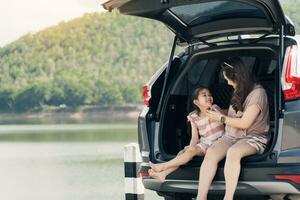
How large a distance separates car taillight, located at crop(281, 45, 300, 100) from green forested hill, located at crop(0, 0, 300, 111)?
104m

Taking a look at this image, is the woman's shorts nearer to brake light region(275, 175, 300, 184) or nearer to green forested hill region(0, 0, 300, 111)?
brake light region(275, 175, 300, 184)

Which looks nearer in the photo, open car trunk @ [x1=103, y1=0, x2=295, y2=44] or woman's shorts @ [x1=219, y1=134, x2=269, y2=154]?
woman's shorts @ [x1=219, y1=134, x2=269, y2=154]

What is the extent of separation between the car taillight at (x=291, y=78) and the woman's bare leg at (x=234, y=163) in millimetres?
464

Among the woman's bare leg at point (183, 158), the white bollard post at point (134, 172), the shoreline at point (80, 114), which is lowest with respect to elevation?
the shoreline at point (80, 114)

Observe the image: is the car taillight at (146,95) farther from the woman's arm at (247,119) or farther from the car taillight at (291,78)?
the car taillight at (291,78)

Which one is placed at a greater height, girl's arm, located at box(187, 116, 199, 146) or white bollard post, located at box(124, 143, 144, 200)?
girl's arm, located at box(187, 116, 199, 146)

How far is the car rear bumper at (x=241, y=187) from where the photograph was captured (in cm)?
672

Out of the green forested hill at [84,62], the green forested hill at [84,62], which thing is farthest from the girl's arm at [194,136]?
the green forested hill at [84,62]

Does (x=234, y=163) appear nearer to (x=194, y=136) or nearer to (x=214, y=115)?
(x=214, y=115)

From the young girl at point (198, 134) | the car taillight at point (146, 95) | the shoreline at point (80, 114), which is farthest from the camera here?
the shoreline at point (80, 114)

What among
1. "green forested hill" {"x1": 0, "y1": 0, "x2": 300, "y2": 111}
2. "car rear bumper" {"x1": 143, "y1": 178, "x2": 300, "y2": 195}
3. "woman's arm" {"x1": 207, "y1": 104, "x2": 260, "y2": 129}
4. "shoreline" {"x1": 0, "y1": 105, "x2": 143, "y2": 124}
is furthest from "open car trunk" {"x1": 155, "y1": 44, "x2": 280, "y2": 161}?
"green forested hill" {"x1": 0, "y1": 0, "x2": 300, "y2": 111}

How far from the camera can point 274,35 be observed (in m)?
7.41

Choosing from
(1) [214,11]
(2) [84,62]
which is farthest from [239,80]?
(2) [84,62]

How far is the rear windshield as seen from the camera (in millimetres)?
7348
